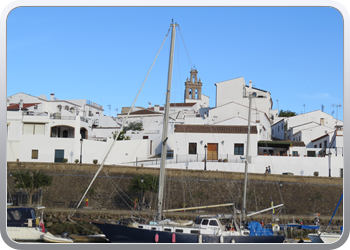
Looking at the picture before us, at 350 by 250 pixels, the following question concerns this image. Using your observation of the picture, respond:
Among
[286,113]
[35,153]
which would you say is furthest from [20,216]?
[286,113]

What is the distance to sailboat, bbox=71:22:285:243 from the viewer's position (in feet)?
55.4

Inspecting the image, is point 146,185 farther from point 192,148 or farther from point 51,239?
point 51,239

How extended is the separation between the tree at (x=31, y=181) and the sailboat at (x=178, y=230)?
1081 centimetres

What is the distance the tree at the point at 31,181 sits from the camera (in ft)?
90.1

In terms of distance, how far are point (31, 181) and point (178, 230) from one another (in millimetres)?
14666

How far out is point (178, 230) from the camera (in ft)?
56.0

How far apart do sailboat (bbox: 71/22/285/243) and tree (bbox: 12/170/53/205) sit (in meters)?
10.8

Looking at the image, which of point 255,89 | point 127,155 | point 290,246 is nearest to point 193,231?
point 290,246

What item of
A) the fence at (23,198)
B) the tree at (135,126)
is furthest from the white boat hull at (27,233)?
the tree at (135,126)

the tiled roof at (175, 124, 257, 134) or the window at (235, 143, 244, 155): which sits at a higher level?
the tiled roof at (175, 124, 257, 134)

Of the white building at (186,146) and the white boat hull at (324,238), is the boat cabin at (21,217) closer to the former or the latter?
the white boat hull at (324,238)

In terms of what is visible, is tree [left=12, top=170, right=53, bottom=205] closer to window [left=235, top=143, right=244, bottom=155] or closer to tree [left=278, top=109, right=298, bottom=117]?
window [left=235, top=143, right=244, bottom=155]

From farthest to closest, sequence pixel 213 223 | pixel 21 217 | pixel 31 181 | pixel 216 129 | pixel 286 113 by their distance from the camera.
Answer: pixel 286 113, pixel 216 129, pixel 31 181, pixel 21 217, pixel 213 223

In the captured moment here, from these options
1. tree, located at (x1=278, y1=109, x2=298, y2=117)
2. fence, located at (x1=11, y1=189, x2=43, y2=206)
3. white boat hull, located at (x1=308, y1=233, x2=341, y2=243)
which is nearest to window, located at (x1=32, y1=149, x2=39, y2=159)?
fence, located at (x1=11, y1=189, x2=43, y2=206)
